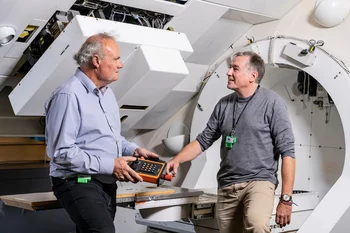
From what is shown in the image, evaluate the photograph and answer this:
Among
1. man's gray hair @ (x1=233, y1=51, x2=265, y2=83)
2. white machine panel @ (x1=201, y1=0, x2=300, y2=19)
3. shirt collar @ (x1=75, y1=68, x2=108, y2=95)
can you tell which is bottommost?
shirt collar @ (x1=75, y1=68, x2=108, y2=95)

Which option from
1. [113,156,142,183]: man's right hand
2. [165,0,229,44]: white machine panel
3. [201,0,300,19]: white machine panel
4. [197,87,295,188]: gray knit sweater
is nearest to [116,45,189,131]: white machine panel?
[165,0,229,44]: white machine panel

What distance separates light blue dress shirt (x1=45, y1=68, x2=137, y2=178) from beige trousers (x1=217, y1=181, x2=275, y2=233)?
2.48 ft

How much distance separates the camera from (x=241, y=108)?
9.23 ft

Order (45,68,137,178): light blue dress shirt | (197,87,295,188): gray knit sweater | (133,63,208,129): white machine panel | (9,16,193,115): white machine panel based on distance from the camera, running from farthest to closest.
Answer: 1. (133,63,208,129): white machine panel
2. (9,16,193,115): white machine panel
3. (197,87,295,188): gray knit sweater
4. (45,68,137,178): light blue dress shirt

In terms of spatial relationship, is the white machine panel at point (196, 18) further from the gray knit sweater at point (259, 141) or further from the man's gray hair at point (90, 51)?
the man's gray hair at point (90, 51)

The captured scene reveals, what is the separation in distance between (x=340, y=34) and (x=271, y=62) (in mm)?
537

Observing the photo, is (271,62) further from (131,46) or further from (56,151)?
(56,151)

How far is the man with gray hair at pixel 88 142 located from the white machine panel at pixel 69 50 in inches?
26.7

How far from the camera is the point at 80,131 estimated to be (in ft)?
7.25

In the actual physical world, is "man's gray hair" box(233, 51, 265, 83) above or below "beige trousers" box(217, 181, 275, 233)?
above

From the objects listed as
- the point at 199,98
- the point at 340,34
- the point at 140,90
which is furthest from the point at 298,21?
the point at 140,90

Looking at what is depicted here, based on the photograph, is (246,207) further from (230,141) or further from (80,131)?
(80,131)

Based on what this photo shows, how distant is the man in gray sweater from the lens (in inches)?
103

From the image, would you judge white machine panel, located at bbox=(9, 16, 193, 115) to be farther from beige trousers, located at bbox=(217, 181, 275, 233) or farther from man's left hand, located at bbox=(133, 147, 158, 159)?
beige trousers, located at bbox=(217, 181, 275, 233)
